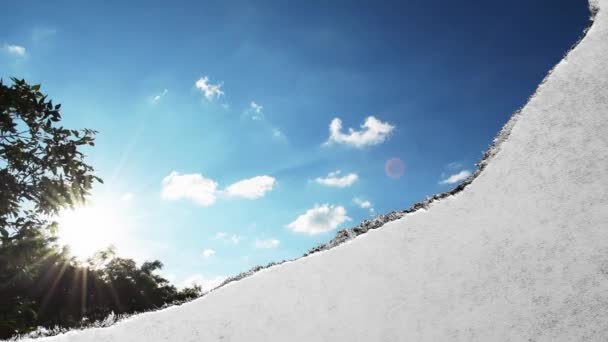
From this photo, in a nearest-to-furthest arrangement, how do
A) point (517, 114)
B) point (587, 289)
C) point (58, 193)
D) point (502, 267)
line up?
1. point (587, 289)
2. point (502, 267)
3. point (517, 114)
4. point (58, 193)

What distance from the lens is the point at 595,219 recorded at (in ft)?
19.1

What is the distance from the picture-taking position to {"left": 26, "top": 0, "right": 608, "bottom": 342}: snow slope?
5414 millimetres

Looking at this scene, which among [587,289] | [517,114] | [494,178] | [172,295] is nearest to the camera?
[587,289]

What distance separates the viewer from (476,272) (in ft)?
19.1

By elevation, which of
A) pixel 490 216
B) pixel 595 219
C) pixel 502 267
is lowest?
pixel 502 267

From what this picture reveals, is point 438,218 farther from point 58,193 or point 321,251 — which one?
point 58,193

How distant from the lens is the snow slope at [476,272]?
5.41 metres

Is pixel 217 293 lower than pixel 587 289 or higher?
higher

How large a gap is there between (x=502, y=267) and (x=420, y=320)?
1.50m

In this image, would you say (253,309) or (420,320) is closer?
(420,320)

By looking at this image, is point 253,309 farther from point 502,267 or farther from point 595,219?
point 595,219

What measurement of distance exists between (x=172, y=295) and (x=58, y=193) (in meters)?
33.7

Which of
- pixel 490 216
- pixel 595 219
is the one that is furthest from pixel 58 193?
pixel 595 219

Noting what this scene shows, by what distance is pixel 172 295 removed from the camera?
135 ft
